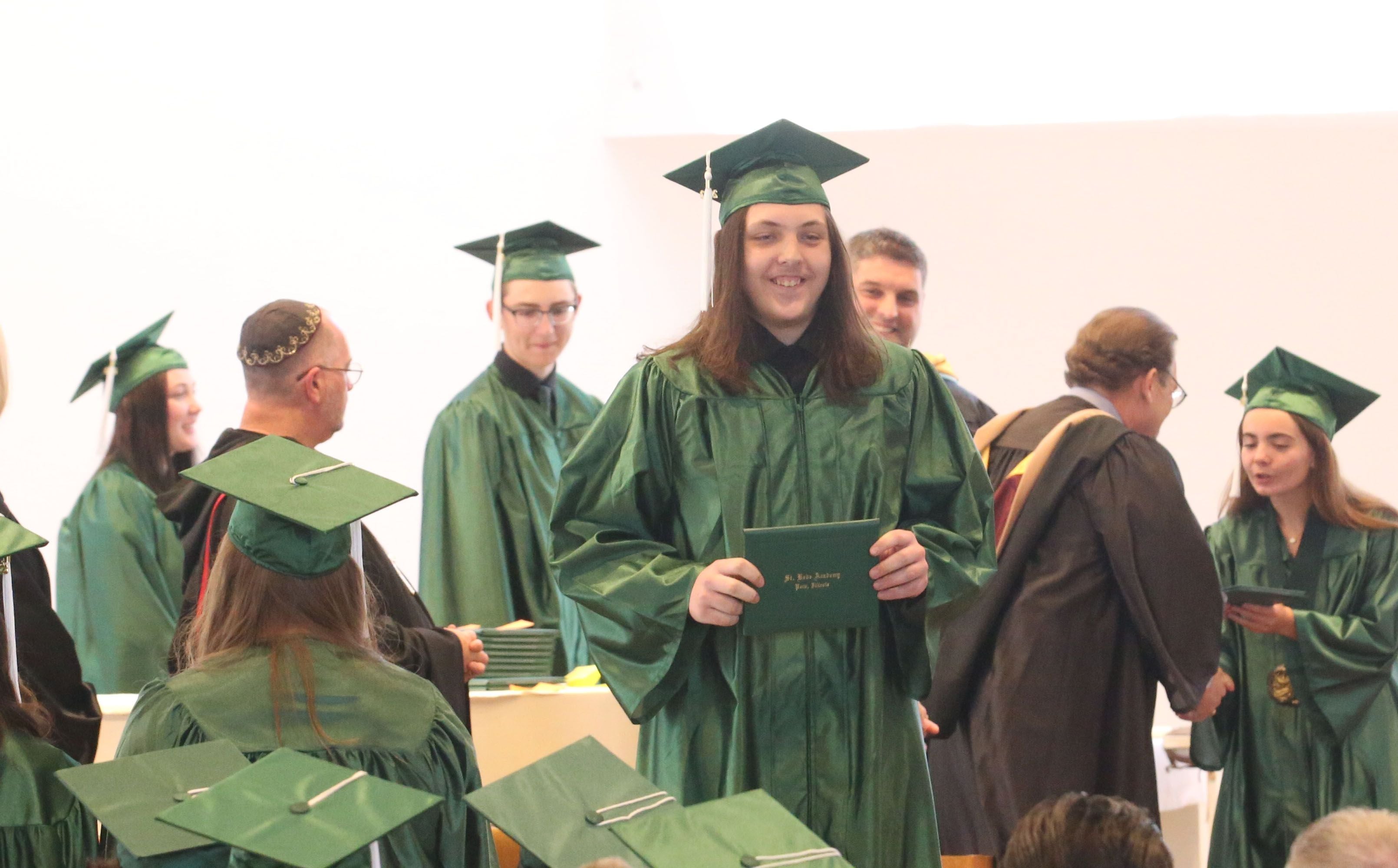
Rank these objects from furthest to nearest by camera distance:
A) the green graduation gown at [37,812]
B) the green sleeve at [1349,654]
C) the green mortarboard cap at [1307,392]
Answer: the green mortarboard cap at [1307,392], the green sleeve at [1349,654], the green graduation gown at [37,812]

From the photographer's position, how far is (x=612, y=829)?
237 cm

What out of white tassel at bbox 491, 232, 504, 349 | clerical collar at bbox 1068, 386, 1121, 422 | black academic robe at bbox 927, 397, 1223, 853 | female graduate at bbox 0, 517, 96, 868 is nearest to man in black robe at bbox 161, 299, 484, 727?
A: female graduate at bbox 0, 517, 96, 868

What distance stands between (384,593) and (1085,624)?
200 cm

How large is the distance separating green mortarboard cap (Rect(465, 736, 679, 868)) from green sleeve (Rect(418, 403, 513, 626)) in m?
3.33

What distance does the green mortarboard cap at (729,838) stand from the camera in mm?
2279

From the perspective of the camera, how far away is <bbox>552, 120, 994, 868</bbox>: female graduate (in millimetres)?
2994

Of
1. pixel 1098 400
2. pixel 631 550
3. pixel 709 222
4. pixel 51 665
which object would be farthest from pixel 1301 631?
pixel 51 665

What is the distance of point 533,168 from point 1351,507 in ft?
18.1

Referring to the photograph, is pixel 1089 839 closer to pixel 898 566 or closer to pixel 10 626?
pixel 898 566

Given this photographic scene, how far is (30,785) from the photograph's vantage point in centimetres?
284

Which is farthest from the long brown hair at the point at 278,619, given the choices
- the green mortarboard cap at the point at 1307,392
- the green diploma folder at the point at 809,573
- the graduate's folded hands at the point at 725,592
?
the green mortarboard cap at the point at 1307,392

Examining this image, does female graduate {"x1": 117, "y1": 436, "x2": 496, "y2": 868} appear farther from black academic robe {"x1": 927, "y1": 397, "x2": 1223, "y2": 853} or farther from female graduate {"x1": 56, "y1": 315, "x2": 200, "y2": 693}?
female graduate {"x1": 56, "y1": 315, "x2": 200, "y2": 693}

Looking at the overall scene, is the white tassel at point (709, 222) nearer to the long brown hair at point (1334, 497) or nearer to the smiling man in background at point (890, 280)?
the smiling man in background at point (890, 280)

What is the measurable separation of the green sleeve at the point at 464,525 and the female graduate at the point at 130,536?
37.9 inches
